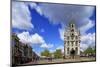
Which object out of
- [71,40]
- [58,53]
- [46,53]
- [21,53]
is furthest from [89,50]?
[21,53]

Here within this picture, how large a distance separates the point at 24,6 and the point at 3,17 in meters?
0.30

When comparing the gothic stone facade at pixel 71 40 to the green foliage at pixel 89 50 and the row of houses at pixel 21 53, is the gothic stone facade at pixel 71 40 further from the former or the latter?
the row of houses at pixel 21 53

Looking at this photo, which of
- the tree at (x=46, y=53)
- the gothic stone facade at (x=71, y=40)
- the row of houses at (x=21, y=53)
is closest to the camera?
the row of houses at (x=21, y=53)

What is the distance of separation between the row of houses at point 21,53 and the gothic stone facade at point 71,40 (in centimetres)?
43

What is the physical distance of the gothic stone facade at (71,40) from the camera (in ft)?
9.30

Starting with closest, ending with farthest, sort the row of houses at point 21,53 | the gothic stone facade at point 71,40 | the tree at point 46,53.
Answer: the row of houses at point 21,53 < the tree at point 46,53 < the gothic stone facade at point 71,40

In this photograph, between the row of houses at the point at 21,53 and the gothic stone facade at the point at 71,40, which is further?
→ the gothic stone facade at the point at 71,40

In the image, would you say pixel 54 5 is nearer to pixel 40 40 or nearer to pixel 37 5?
pixel 37 5

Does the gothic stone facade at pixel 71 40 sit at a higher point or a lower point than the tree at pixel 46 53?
higher

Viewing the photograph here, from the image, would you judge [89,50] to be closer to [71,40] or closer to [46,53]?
[71,40]

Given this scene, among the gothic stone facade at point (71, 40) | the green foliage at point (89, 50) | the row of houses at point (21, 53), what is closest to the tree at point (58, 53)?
the gothic stone facade at point (71, 40)

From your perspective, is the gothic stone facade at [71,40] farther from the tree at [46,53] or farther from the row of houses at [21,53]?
the row of houses at [21,53]

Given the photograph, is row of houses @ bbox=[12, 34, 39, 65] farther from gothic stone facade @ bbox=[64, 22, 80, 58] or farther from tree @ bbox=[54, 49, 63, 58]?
gothic stone facade @ bbox=[64, 22, 80, 58]

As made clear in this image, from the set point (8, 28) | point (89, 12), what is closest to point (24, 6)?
point (8, 28)
